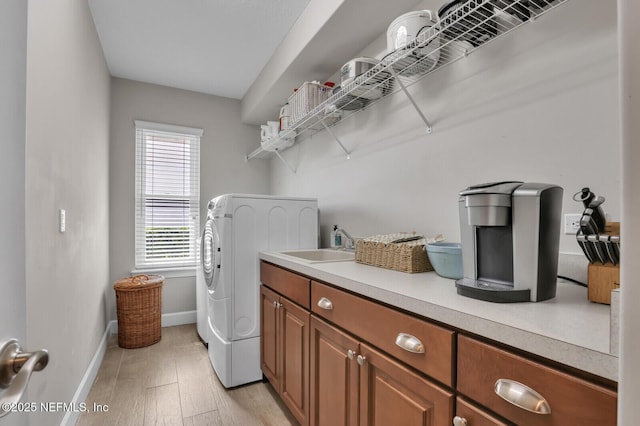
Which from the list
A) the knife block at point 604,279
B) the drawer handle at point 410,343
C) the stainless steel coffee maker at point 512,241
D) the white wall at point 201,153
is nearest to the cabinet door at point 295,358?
the drawer handle at point 410,343

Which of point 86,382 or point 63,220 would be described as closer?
point 63,220

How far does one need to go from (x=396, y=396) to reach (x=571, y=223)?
84 cm

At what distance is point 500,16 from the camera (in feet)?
3.76

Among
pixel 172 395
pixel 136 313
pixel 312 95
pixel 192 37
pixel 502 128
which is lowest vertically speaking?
pixel 172 395

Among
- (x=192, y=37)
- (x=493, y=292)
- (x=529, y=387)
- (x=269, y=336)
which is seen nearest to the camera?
(x=529, y=387)

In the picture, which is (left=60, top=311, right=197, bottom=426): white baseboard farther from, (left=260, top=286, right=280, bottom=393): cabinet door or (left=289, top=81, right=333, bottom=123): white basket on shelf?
(left=289, top=81, right=333, bottom=123): white basket on shelf

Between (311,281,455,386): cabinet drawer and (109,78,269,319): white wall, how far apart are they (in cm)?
274

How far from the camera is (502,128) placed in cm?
131

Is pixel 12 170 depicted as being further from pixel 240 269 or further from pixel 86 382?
pixel 86 382

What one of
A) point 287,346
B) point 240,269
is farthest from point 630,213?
point 240,269

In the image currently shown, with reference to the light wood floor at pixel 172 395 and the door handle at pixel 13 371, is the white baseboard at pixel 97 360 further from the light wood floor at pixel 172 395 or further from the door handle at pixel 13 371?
the door handle at pixel 13 371

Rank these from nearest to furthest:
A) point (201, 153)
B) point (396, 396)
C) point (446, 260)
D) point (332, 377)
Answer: point (396, 396) < point (446, 260) < point (332, 377) < point (201, 153)

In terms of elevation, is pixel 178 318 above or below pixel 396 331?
below

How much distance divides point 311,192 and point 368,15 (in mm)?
1521
